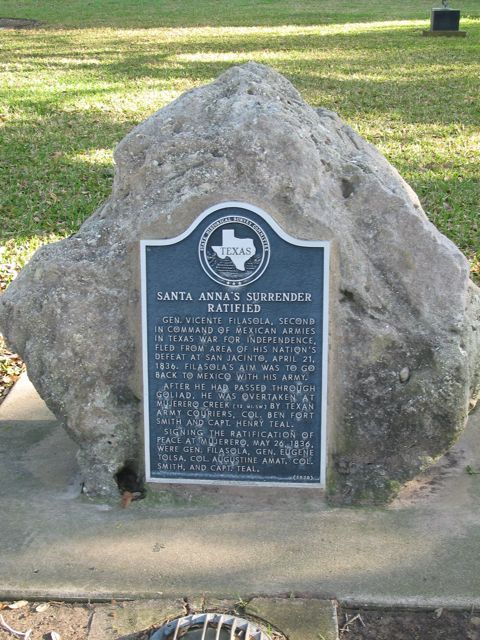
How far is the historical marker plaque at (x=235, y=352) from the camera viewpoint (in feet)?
13.1

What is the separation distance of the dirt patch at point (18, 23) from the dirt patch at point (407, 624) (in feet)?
77.2

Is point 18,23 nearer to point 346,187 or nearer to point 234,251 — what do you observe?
point 346,187

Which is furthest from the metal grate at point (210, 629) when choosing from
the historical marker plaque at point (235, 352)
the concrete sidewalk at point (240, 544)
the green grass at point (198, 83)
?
the green grass at point (198, 83)

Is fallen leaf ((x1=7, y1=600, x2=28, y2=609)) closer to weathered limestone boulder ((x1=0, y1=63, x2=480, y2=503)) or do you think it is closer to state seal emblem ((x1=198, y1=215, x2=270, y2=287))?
weathered limestone boulder ((x1=0, y1=63, x2=480, y2=503))

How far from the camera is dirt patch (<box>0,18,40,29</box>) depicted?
24.4 metres

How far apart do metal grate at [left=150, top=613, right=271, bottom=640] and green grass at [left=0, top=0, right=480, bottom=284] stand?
177 inches

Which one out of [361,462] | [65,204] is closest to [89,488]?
[361,462]

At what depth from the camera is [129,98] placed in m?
13.5

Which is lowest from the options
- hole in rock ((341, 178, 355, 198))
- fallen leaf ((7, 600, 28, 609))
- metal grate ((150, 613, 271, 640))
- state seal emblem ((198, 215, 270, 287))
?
fallen leaf ((7, 600, 28, 609))

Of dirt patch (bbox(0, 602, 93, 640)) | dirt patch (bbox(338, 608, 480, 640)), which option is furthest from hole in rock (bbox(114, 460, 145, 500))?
dirt patch (bbox(338, 608, 480, 640))

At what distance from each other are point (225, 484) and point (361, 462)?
0.64 m

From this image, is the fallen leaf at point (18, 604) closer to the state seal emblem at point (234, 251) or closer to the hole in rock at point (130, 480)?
the hole in rock at point (130, 480)

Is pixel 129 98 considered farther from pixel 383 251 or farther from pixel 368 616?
pixel 368 616

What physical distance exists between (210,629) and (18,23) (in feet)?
81.0
